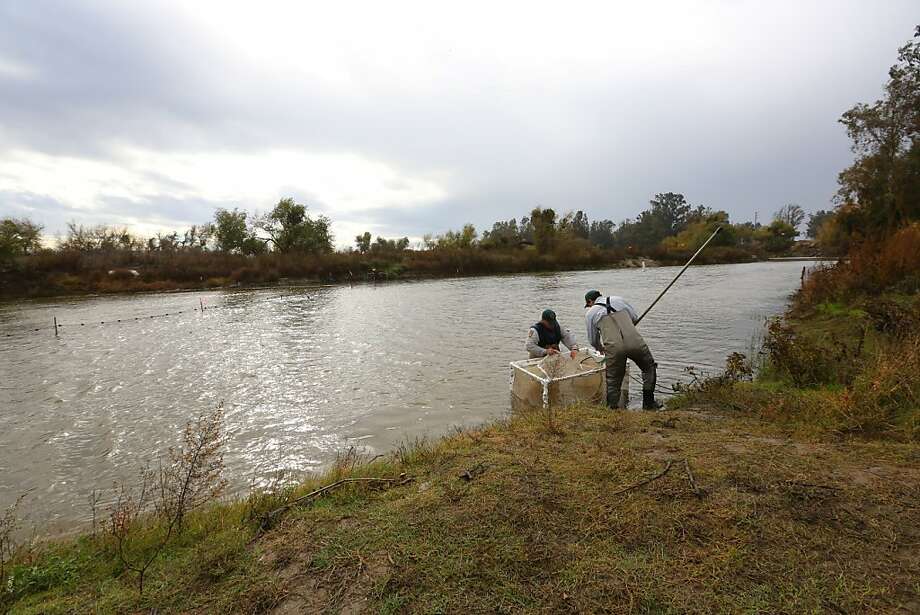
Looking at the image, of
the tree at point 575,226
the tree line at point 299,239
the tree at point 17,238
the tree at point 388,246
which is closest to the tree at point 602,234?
the tree at point 575,226

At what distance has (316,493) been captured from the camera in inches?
165

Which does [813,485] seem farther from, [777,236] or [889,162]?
[777,236]

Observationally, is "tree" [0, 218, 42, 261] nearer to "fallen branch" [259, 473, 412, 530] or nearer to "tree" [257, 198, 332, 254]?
"tree" [257, 198, 332, 254]

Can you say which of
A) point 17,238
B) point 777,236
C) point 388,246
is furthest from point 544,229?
point 17,238

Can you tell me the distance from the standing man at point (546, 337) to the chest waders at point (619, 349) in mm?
1107

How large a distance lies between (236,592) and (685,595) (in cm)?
269

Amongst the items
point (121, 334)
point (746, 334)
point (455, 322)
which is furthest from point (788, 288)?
point (121, 334)

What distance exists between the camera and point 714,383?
7473 mm

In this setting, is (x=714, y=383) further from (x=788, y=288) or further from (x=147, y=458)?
(x=788, y=288)

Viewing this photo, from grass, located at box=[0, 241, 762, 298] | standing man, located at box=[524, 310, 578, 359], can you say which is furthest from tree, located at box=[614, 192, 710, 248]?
standing man, located at box=[524, 310, 578, 359]

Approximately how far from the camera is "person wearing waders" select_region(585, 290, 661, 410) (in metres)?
7.05

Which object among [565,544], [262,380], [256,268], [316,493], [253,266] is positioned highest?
[253,266]

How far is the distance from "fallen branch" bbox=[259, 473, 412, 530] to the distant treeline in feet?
128

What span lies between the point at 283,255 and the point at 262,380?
47844mm
